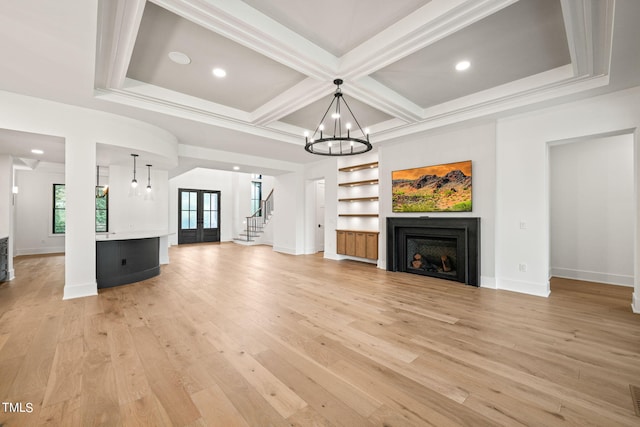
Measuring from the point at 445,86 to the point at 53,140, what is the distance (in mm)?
6098

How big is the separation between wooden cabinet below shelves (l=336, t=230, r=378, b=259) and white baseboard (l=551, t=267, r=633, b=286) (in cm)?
362

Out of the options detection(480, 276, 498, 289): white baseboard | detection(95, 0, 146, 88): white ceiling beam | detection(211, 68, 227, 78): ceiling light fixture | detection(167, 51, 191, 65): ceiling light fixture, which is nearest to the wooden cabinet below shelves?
detection(480, 276, 498, 289): white baseboard

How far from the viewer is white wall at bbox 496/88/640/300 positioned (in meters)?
3.81

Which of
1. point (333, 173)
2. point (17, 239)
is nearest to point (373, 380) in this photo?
point (333, 173)

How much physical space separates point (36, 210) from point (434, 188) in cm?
1132

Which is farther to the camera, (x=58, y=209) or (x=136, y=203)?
(x=58, y=209)

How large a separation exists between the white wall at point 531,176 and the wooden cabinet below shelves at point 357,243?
8.89ft

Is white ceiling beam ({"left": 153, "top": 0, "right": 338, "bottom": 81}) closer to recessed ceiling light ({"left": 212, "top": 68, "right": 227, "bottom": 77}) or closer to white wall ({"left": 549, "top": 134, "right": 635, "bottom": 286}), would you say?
recessed ceiling light ({"left": 212, "top": 68, "right": 227, "bottom": 77})

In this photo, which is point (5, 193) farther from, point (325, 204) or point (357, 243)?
point (357, 243)

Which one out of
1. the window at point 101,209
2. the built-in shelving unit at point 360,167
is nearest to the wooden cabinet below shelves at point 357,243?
the built-in shelving unit at point 360,167

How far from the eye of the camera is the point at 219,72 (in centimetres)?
365

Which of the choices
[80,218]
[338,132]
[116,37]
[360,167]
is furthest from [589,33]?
[80,218]

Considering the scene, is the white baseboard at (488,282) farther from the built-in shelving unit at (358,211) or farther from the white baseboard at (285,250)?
the white baseboard at (285,250)

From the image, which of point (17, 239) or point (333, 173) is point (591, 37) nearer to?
point (333, 173)
